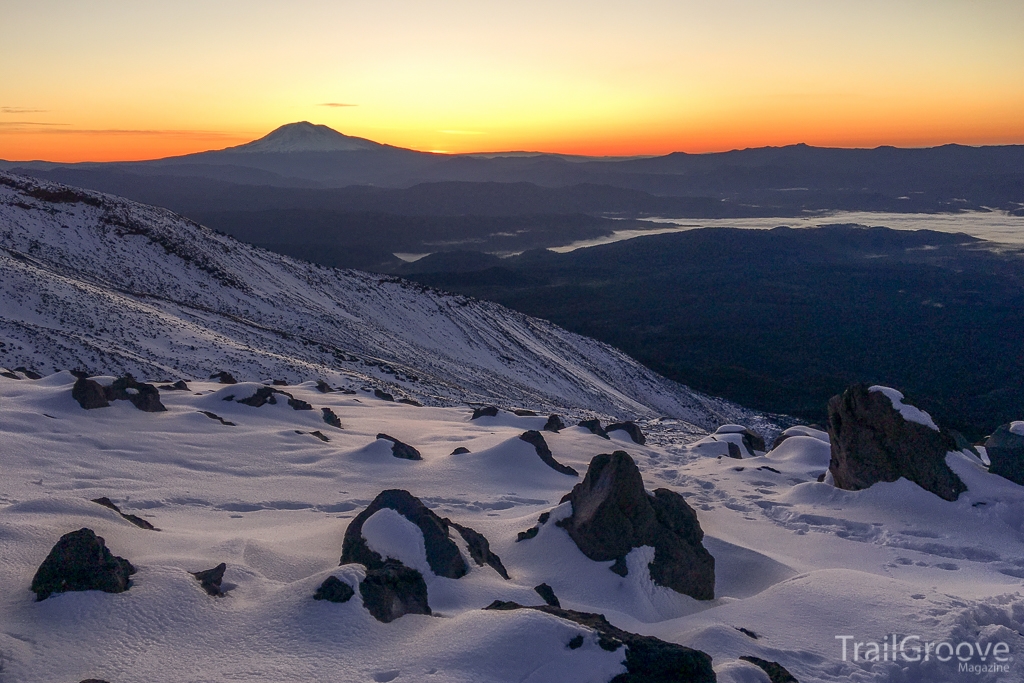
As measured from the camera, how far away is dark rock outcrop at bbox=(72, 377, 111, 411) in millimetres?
10859

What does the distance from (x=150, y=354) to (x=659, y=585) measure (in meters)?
22.6

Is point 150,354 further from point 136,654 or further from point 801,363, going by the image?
point 801,363

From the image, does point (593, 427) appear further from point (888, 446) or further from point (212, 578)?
point (212, 578)

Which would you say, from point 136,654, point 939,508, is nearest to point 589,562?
point 136,654

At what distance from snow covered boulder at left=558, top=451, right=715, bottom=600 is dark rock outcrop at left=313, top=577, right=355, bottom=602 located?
3222 mm

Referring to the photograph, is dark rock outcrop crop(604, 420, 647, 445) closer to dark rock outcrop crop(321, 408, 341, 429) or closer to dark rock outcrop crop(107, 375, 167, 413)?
dark rock outcrop crop(321, 408, 341, 429)

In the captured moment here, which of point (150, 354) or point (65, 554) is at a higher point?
point (65, 554)

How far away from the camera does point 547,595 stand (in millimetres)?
6691

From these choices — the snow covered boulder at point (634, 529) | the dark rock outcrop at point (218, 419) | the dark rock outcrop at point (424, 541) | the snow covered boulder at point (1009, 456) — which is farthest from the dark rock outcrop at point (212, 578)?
the snow covered boulder at point (1009, 456)

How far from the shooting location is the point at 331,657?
15.8ft

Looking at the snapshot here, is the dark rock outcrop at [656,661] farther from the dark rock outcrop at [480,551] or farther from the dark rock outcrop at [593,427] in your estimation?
the dark rock outcrop at [593,427]

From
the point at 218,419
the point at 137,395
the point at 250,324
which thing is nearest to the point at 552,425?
the point at 218,419

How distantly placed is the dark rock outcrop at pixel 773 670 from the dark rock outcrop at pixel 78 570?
5118 mm

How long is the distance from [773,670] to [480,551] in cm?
309
